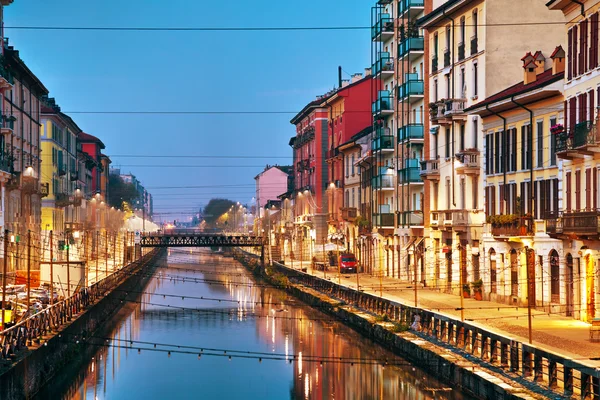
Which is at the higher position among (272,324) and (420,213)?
(420,213)

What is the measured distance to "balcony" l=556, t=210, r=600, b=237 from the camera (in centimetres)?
3731

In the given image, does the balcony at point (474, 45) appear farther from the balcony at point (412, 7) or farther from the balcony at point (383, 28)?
the balcony at point (383, 28)

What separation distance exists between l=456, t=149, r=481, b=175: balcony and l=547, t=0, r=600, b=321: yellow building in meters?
11.7

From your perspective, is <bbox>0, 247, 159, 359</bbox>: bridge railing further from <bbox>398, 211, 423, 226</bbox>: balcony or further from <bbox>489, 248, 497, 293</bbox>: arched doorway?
<bbox>489, 248, 497, 293</bbox>: arched doorway

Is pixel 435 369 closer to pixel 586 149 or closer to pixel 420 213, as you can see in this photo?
pixel 586 149

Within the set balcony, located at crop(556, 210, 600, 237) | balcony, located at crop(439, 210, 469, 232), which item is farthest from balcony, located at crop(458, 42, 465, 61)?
balcony, located at crop(556, 210, 600, 237)

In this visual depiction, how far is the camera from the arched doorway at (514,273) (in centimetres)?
4856

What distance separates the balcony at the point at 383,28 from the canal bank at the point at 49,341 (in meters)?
27.0

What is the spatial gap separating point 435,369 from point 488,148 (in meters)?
17.8

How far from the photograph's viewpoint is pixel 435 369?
37.2 m

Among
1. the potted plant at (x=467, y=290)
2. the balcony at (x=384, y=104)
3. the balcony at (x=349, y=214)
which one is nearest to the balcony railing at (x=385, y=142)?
the balcony at (x=384, y=104)

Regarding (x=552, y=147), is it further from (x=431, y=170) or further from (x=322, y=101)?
(x=322, y=101)

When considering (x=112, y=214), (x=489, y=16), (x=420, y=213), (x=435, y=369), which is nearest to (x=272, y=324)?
(x=420, y=213)

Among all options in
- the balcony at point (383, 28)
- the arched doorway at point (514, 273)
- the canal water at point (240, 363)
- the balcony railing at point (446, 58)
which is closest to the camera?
the canal water at point (240, 363)
